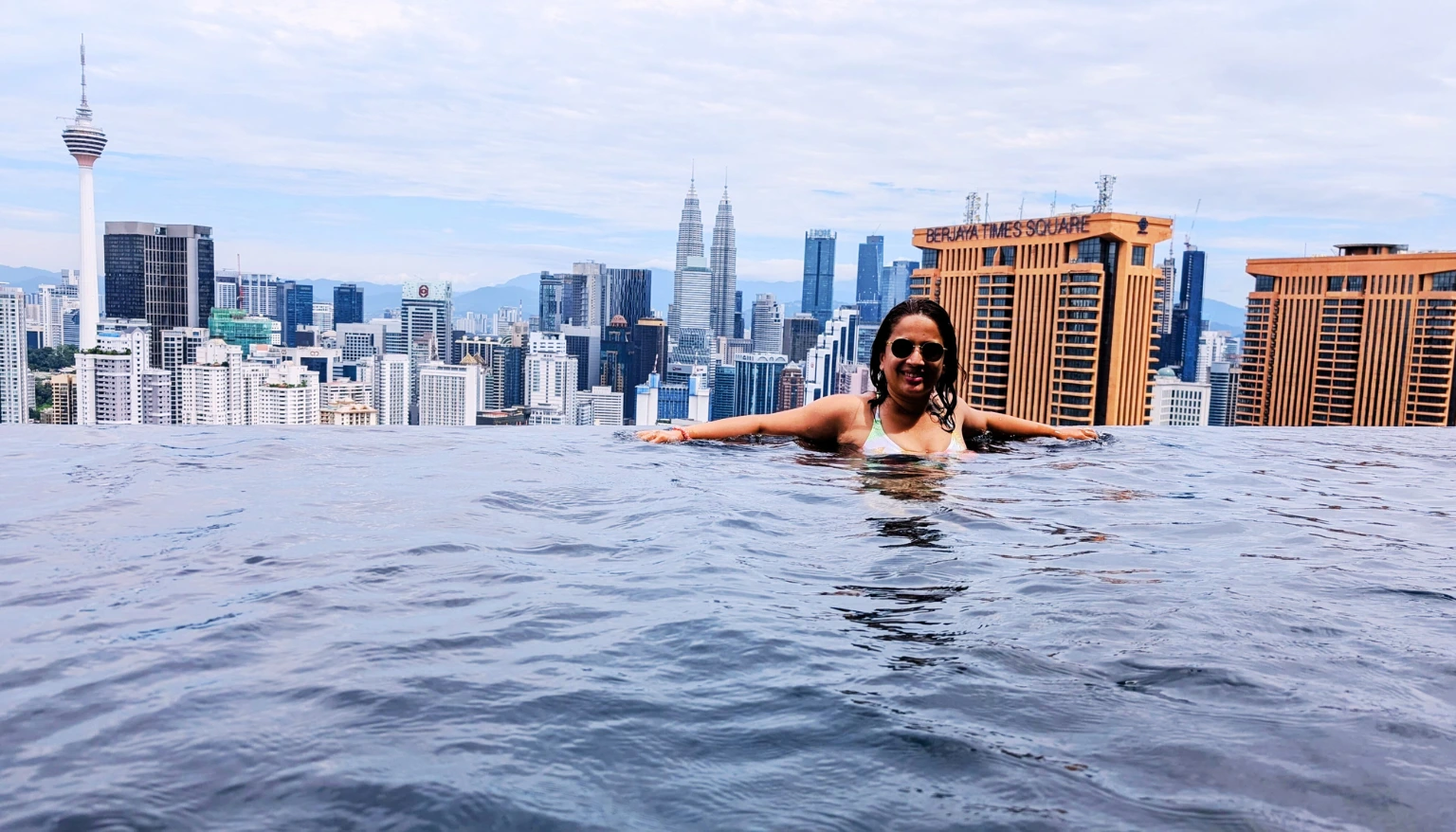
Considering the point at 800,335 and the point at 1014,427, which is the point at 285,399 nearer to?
the point at 800,335

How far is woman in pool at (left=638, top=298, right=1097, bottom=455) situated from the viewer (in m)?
6.07

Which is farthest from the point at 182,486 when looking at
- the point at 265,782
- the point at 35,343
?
the point at 35,343

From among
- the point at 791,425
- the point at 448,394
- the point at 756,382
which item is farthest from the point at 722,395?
the point at 791,425

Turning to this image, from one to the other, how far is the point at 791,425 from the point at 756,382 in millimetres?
135535

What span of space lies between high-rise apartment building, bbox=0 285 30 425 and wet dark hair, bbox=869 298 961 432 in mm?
109250

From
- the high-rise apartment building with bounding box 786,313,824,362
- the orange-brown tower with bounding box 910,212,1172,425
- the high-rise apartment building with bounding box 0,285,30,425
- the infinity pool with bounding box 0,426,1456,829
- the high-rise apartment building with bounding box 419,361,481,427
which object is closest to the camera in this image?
the infinity pool with bounding box 0,426,1456,829

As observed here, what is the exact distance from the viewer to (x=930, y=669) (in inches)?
94.3

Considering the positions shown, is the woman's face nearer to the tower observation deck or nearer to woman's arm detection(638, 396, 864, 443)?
woman's arm detection(638, 396, 864, 443)

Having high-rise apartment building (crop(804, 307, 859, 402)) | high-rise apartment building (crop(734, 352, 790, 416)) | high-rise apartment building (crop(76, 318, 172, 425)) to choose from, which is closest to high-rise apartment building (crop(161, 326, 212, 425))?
high-rise apartment building (crop(76, 318, 172, 425))

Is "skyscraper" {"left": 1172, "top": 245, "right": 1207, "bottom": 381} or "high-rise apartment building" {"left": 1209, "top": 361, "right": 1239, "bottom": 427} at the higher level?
"skyscraper" {"left": 1172, "top": 245, "right": 1207, "bottom": 381}

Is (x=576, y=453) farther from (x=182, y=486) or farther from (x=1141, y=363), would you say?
(x=1141, y=363)

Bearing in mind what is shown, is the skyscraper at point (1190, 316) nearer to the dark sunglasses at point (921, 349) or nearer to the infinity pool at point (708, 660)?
the dark sunglasses at point (921, 349)

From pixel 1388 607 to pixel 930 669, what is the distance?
68.1 inches

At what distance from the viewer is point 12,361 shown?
99.6 meters
